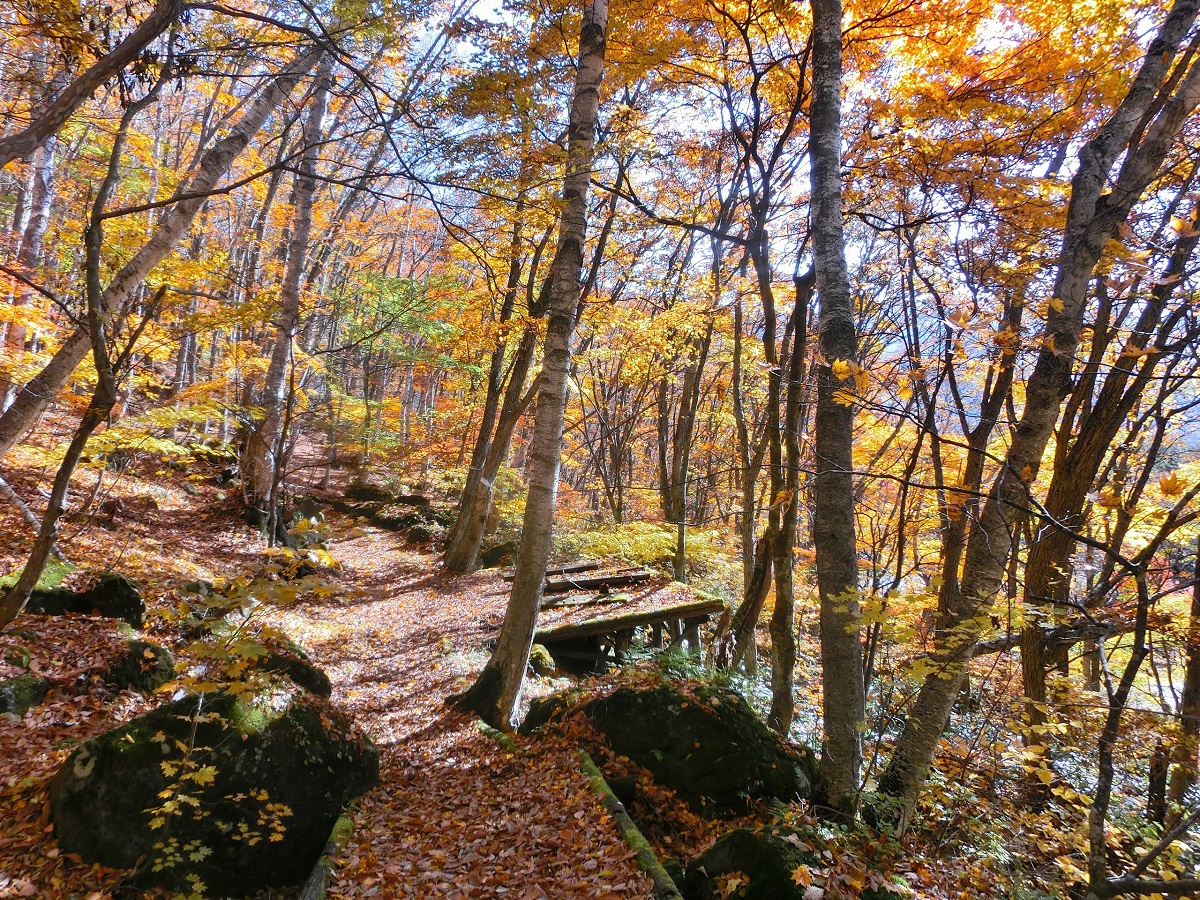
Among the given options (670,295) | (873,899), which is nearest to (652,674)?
(873,899)

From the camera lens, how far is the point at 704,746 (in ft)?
16.2

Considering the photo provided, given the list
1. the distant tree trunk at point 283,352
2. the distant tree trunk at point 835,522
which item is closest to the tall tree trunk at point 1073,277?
the distant tree trunk at point 835,522

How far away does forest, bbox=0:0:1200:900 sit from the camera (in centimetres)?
332

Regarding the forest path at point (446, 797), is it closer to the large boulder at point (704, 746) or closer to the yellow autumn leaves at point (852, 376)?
the large boulder at point (704, 746)

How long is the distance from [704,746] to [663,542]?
6980mm

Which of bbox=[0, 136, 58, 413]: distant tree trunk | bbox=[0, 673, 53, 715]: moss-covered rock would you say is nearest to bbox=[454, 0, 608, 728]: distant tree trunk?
bbox=[0, 673, 53, 715]: moss-covered rock

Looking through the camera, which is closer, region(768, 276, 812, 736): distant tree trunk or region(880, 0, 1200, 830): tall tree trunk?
region(880, 0, 1200, 830): tall tree trunk

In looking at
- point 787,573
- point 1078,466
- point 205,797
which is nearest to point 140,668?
point 205,797

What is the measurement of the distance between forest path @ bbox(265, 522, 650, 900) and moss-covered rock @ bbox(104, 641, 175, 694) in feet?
5.53

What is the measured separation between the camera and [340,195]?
69.8 ft

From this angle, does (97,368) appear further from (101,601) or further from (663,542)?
(663,542)

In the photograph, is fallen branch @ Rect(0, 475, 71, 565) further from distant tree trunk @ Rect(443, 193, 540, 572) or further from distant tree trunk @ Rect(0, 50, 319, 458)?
distant tree trunk @ Rect(443, 193, 540, 572)

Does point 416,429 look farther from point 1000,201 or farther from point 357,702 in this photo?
point 1000,201

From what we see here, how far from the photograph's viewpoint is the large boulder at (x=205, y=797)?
10.7ft
